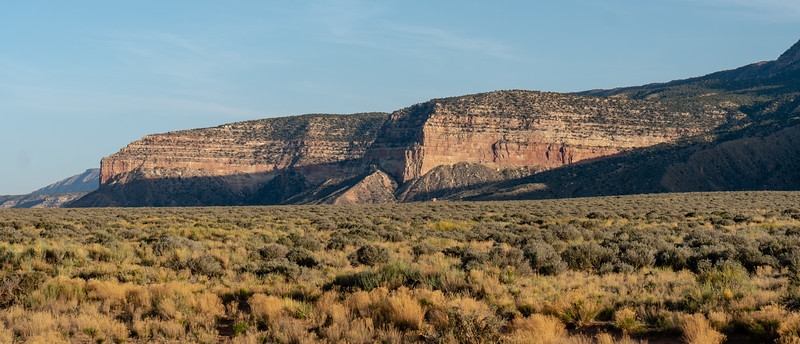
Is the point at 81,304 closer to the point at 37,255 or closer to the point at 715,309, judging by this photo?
the point at 37,255

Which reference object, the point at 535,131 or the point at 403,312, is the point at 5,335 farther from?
the point at 535,131

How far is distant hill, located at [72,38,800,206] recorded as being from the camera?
78.0 meters

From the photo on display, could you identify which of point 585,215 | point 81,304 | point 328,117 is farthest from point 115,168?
point 81,304

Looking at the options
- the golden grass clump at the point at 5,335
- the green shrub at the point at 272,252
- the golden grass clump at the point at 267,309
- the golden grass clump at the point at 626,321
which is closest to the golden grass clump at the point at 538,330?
the golden grass clump at the point at 626,321

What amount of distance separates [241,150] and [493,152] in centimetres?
6144

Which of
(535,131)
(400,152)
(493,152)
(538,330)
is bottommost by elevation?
(538,330)

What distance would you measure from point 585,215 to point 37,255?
978 inches

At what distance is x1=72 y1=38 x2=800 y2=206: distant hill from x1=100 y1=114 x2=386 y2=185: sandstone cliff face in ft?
0.92

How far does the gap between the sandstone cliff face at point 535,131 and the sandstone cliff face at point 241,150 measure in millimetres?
25493

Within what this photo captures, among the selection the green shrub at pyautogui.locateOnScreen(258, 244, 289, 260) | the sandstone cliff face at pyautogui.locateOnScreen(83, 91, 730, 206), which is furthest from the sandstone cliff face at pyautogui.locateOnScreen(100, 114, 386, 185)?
the green shrub at pyautogui.locateOnScreen(258, 244, 289, 260)

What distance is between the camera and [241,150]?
140125 millimetres

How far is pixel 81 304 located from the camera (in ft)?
32.2

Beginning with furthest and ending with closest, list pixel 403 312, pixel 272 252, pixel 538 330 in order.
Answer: pixel 272 252
pixel 403 312
pixel 538 330

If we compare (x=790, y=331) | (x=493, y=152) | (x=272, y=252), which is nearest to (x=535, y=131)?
(x=493, y=152)
